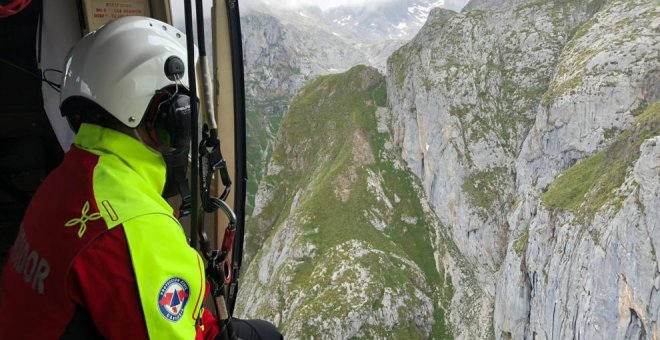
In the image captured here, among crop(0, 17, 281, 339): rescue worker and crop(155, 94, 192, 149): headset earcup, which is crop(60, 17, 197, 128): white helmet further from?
crop(155, 94, 192, 149): headset earcup

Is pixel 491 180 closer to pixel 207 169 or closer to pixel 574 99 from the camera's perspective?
pixel 574 99

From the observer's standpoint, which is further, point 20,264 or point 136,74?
point 136,74

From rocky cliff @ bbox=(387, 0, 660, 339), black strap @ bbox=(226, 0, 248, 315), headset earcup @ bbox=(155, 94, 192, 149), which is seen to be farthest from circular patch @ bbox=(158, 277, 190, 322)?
rocky cliff @ bbox=(387, 0, 660, 339)

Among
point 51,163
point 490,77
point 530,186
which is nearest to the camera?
point 51,163

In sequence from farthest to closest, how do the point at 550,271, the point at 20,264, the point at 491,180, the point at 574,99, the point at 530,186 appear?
the point at 491,180, the point at 530,186, the point at 574,99, the point at 550,271, the point at 20,264

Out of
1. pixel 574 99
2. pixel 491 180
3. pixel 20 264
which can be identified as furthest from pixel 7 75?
pixel 491 180

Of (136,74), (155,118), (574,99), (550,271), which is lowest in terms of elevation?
(550,271)
